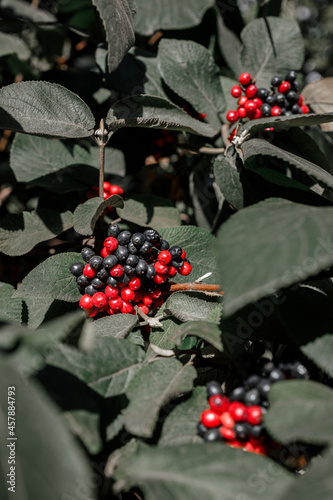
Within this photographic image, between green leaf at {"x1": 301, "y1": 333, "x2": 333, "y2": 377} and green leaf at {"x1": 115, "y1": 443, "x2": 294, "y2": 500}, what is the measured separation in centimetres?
24

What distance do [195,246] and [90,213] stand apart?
378 millimetres

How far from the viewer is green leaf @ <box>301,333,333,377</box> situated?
0.91m

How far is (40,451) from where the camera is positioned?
646 mm

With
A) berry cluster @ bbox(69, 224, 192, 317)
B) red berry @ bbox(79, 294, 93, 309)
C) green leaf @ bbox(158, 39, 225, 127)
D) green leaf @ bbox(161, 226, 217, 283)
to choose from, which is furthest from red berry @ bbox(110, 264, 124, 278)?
green leaf @ bbox(158, 39, 225, 127)

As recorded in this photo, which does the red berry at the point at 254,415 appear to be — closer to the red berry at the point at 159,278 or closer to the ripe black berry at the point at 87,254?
the red berry at the point at 159,278

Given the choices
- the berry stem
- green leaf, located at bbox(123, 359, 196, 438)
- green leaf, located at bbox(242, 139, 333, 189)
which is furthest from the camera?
the berry stem

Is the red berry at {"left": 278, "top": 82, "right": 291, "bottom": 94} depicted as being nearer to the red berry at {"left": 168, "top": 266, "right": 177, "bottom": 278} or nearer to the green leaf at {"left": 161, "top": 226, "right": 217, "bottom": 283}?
the green leaf at {"left": 161, "top": 226, "right": 217, "bottom": 283}

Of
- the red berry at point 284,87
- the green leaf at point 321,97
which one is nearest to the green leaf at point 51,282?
the red berry at point 284,87

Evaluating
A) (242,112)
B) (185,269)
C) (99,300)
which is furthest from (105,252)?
(242,112)

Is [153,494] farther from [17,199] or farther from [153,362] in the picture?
[17,199]

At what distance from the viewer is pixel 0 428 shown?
69 centimetres

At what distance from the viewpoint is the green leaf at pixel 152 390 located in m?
0.88

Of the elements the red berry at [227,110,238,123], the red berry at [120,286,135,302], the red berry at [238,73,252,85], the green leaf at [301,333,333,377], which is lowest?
the red berry at [120,286,135,302]

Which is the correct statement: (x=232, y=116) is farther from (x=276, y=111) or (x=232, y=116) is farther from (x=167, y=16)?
(x=167, y=16)
